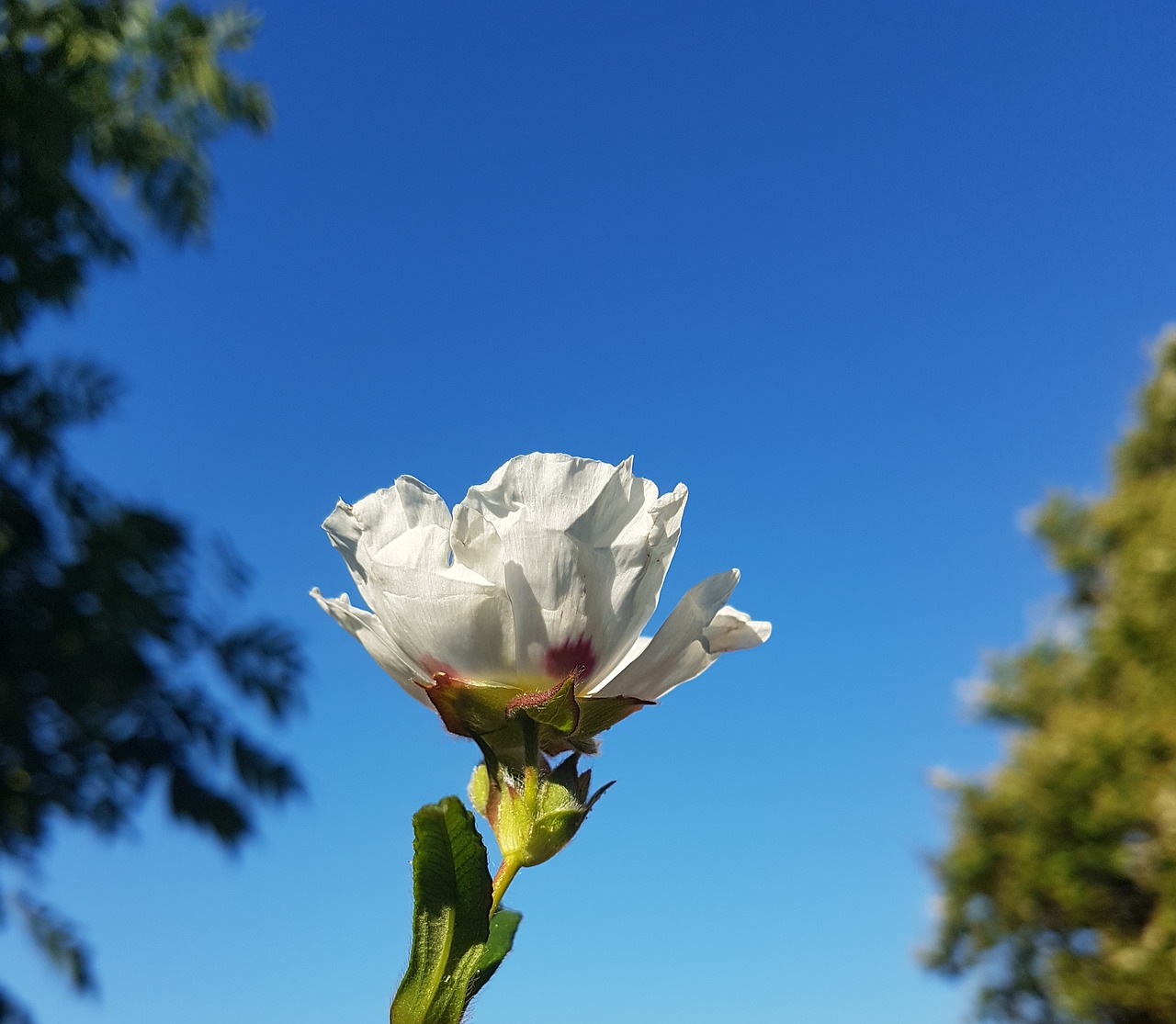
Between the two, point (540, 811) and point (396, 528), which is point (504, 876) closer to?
point (540, 811)

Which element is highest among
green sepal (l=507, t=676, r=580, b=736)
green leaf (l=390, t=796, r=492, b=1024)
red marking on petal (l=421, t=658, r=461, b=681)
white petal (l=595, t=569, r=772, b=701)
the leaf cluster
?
the leaf cluster

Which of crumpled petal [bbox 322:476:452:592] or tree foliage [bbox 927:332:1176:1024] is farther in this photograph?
tree foliage [bbox 927:332:1176:1024]

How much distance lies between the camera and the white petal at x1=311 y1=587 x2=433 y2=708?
1.75 feet

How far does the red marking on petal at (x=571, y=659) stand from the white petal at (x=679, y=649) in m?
0.01

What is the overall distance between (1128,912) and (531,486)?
487cm

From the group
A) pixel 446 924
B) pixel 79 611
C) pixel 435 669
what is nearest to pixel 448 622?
pixel 435 669

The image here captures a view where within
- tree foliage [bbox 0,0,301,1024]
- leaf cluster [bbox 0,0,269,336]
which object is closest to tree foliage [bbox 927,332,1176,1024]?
tree foliage [bbox 0,0,301,1024]

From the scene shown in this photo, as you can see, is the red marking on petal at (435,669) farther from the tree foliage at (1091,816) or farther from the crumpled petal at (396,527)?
the tree foliage at (1091,816)

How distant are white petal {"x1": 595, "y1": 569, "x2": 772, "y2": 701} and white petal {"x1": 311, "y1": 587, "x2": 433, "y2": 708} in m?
0.10

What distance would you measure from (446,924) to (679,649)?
176 mm

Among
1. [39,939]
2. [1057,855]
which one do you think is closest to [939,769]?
[1057,855]

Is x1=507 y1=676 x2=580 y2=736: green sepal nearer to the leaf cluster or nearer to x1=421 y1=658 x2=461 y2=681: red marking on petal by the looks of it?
x1=421 y1=658 x2=461 y2=681: red marking on petal

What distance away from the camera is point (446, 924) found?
43 cm

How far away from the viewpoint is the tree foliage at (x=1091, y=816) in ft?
14.1
